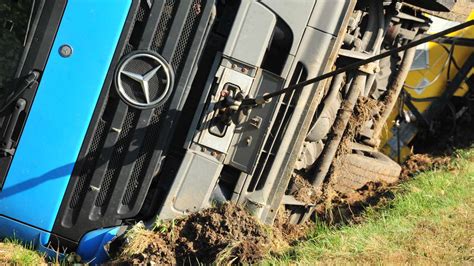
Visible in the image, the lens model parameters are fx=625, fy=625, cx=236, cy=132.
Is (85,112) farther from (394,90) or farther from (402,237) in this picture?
(394,90)

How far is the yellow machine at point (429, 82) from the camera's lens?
20.3 ft

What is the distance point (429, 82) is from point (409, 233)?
275 centimetres

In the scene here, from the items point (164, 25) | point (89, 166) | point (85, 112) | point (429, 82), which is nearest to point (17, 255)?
point (89, 166)

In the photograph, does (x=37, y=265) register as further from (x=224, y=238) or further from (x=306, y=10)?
(x=306, y=10)

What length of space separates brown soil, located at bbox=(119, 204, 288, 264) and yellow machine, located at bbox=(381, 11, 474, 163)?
279cm

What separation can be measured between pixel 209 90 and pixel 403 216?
1.57m

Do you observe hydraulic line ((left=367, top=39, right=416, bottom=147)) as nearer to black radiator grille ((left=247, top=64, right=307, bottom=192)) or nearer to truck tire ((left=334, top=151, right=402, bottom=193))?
truck tire ((left=334, top=151, right=402, bottom=193))

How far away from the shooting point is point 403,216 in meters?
4.17

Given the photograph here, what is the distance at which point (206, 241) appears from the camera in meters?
3.71

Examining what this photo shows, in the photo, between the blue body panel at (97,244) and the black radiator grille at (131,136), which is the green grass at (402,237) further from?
the black radiator grille at (131,136)

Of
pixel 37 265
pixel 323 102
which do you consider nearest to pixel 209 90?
pixel 323 102

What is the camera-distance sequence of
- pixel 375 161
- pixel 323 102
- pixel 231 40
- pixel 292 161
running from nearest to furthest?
pixel 231 40
pixel 292 161
pixel 323 102
pixel 375 161

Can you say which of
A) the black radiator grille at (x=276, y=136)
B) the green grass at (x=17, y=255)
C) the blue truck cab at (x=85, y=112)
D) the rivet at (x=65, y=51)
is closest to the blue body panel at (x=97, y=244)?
the blue truck cab at (x=85, y=112)

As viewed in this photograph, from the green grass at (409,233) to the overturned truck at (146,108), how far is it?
49cm
